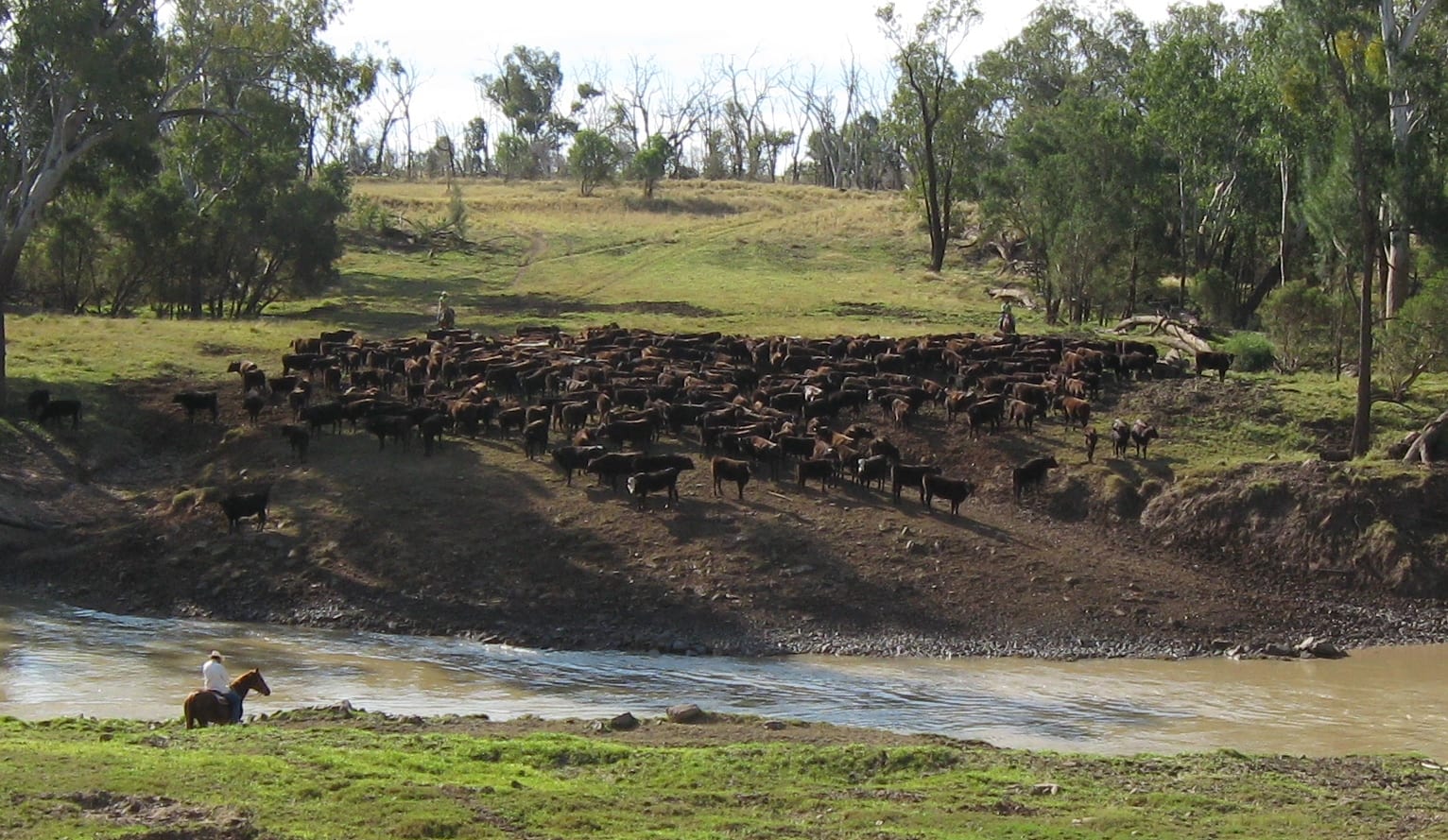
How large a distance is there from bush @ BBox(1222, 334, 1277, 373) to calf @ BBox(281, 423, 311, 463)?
883 inches

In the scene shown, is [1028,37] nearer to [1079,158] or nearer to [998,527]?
[1079,158]

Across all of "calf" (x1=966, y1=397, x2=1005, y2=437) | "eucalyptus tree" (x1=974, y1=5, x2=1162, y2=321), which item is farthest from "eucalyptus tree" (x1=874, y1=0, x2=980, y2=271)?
"calf" (x1=966, y1=397, x2=1005, y2=437)

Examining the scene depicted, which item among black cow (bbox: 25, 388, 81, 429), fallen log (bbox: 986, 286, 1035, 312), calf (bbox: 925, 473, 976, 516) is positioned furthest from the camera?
fallen log (bbox: 986, 286, 1035, 312)

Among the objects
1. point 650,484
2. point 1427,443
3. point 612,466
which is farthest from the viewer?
point 1427,443

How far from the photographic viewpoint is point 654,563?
24484 millimetres

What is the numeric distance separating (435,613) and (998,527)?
963 centimetres

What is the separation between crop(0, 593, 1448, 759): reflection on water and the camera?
717 inches

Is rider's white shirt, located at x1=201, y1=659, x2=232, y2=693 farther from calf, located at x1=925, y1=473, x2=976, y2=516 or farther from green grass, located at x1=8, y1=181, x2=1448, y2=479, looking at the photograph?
green grass, located at x1=8, y1=181, x2=1448, y2=479

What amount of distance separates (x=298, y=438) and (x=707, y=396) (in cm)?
834

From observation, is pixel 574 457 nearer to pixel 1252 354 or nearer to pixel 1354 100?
pixel 1354 100

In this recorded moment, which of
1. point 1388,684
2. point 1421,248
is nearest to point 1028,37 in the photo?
point 1421,248

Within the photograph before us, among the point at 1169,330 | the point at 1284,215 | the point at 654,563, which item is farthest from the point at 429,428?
the point at 1284,215

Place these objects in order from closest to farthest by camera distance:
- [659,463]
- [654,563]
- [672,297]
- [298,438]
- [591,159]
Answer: [654,563] → [659,463] → [298,438] → [672,297] → [591,159]

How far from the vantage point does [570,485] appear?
27.5 meters
